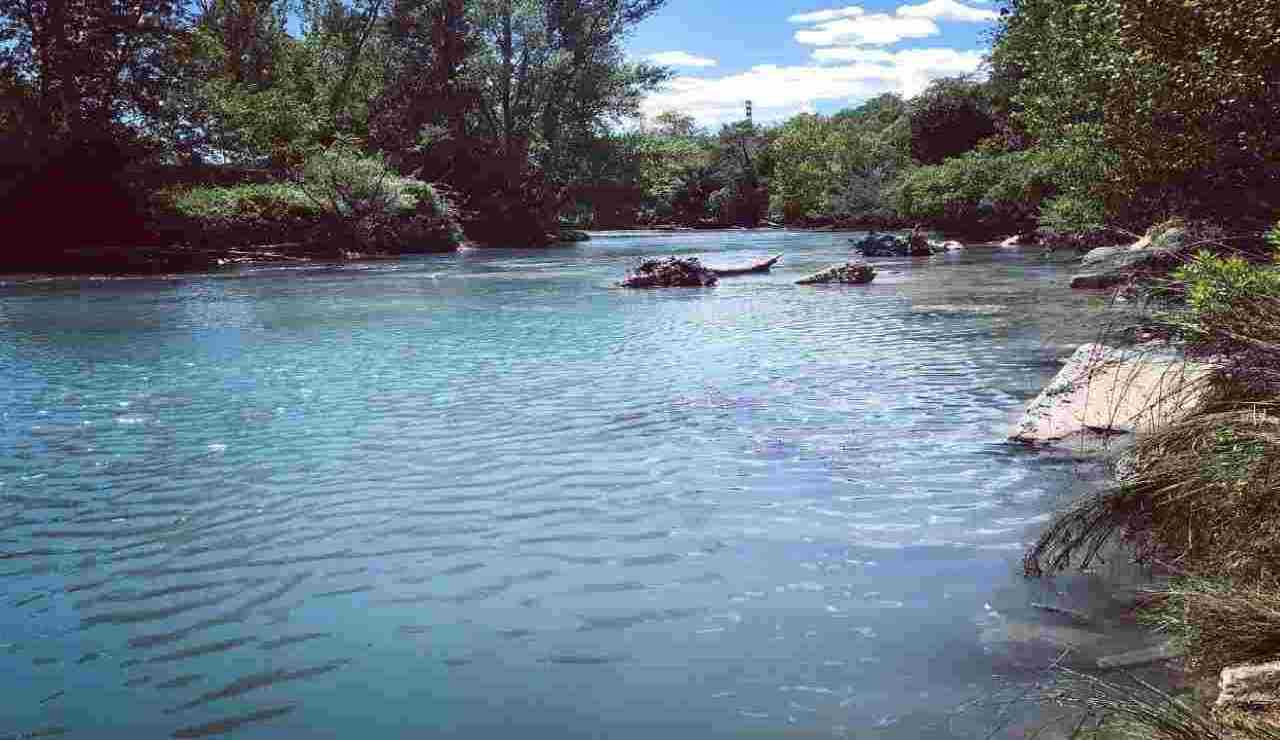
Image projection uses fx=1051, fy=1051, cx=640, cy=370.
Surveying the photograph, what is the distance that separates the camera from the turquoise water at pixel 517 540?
12.9 ft

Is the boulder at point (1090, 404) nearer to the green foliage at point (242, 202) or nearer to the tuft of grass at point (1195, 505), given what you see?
the tuft of grass at point (1195, 505)

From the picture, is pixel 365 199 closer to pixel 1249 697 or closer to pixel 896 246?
pixel 896 246

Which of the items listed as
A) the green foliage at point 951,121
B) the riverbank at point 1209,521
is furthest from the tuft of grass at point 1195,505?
the green foliage at point 951,121

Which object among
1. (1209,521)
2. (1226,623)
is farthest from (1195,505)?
(1226,623)

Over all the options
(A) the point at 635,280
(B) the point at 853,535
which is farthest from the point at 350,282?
(B) the point at 853,535

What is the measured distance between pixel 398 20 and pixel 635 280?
3611cm

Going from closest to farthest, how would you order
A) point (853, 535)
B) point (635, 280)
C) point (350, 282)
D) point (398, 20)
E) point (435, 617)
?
point (435, 617) → point (853, 535) → point (635, 280) → point (350, 282) → point (398, 20)

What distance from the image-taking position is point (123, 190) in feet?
115

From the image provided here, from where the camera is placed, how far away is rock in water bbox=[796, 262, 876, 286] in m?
23.7

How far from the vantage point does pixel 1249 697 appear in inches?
116

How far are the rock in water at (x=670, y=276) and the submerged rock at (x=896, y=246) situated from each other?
11737 millimetres

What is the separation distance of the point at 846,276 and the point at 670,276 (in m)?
4.00

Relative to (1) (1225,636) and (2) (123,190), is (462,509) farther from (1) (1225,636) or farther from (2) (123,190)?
(2) (123,190)

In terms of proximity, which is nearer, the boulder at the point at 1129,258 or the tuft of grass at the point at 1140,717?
the tuft of grass at the point at 1140,717
